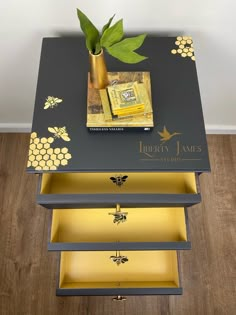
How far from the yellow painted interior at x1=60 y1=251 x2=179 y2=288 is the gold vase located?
63cm

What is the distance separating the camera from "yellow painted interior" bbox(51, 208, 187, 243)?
1.17 m

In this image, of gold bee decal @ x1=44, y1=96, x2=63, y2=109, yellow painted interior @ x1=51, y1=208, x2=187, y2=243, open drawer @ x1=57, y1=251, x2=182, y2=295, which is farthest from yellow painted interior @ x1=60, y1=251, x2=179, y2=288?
gold bee decal @ x1=44, y1=96, x2=63, y2=109

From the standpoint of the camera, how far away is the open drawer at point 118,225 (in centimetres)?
117

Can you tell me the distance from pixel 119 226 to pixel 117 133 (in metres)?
0.38

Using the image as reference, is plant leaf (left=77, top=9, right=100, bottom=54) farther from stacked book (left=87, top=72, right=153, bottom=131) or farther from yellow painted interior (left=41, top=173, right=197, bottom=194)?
yellow painted interior (left=41, top=173, right=197, bottom=194)

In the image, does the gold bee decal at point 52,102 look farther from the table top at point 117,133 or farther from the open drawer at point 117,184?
A: the open drawer at point 117,184

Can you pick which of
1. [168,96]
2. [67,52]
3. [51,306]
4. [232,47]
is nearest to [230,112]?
[232,47]

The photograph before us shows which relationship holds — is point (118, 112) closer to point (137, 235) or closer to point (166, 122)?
point (166, 122)

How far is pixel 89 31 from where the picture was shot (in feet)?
2.83

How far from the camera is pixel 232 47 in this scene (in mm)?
1202

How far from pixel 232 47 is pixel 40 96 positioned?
69 cm

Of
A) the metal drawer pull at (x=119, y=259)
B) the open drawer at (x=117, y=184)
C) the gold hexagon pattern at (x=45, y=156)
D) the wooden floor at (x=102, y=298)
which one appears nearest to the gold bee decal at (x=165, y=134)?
the open drawer at (x=117, y=184)

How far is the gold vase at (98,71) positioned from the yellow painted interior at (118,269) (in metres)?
0.63

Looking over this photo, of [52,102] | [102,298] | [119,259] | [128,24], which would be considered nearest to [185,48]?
[128,24]
